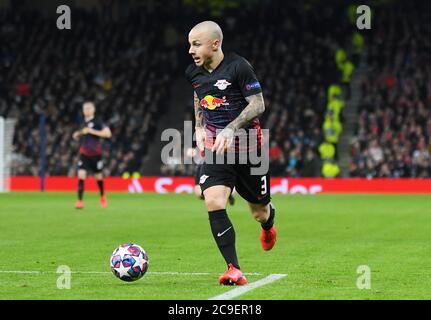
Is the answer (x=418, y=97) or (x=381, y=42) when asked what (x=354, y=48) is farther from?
(x=418, y=97)

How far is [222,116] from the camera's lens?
920 cm

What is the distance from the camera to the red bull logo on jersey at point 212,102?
9.15 m

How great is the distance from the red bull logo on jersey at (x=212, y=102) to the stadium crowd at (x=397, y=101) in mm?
21800

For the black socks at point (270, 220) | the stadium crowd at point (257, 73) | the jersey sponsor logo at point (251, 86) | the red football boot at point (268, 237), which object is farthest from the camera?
the stadium crowd at point (257, 73)

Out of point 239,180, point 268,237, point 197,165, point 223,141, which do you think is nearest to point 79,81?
point 197,165

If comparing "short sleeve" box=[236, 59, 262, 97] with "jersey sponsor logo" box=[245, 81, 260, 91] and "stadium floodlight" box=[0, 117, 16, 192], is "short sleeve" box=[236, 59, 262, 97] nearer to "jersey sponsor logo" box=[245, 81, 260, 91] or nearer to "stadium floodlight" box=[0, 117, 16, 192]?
"jersey sponsor logo" box=[245, 81, 260, 91]

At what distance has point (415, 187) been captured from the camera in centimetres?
2977

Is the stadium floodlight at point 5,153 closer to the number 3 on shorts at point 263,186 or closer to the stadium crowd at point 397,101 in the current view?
the stadium crowd at point 397,101

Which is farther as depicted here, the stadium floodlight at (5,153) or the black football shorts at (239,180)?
the stadium floodlight at (5,153)

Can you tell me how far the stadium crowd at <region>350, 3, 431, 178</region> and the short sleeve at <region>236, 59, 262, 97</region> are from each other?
21.9 meters

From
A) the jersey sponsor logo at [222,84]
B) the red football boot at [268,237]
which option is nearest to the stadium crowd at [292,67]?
the red football boot at [268,237]
